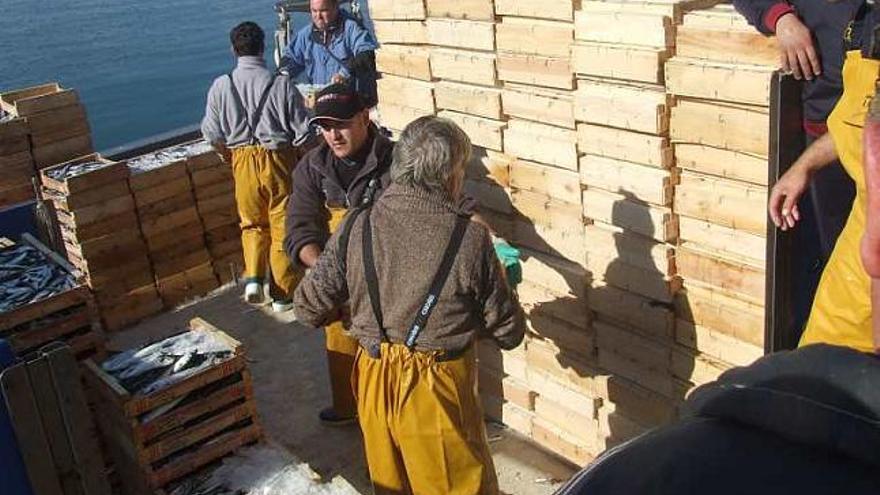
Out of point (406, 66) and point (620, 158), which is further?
point (406, 66)

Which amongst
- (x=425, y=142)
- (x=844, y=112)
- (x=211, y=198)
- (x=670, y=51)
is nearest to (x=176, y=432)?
(x=425, y=142)

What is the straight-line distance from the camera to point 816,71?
14.8 feet

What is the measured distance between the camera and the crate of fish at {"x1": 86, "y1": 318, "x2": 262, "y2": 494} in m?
5.97

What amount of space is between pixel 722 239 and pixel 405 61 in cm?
279

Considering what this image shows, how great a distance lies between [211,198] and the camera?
10.8 meters

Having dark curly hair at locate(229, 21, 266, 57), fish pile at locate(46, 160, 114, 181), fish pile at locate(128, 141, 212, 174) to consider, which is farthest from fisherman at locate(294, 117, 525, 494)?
fish pile at locate(128, 141, 212, 174)

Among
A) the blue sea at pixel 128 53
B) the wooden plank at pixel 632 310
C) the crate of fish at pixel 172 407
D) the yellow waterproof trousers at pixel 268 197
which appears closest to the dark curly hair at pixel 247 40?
the yellow waterproof trousers at pixel 268 197

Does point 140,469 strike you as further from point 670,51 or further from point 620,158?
point 670,51

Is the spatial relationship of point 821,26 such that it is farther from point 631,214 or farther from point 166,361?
point 166,361

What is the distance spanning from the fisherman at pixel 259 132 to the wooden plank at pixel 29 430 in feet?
14.0

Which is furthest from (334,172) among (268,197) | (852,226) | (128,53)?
(128,53)

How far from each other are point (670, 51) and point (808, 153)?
99 cm

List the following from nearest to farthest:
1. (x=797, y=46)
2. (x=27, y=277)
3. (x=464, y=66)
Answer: (x=797, y=46) < (x=464, y=66) < (x=27, y=277)

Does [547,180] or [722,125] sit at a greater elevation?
[722,125]
